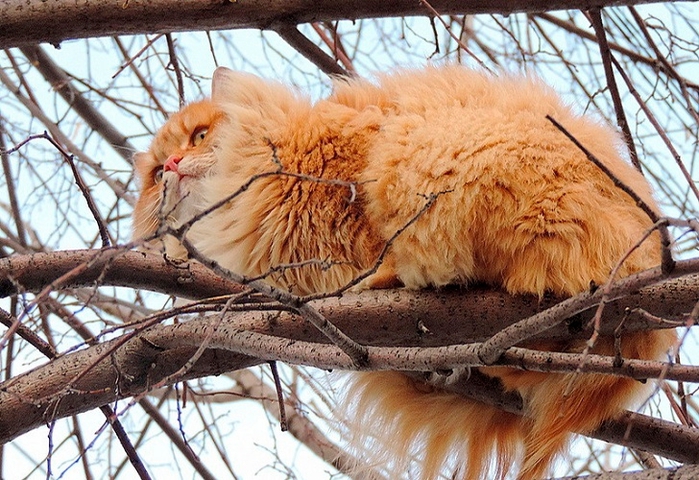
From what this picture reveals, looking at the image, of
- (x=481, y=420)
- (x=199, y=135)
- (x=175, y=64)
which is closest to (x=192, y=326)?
(x=481, y=420)

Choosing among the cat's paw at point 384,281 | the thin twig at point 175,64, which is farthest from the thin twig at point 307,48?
the cat's paw at point 384,281

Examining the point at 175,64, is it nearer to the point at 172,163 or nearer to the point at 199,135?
the point at 199,135

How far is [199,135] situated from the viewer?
335 cm

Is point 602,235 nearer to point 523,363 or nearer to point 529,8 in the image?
point 523,363

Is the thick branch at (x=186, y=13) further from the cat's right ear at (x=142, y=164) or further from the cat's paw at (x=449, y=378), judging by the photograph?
the cat's paw at (x=449, y=378)

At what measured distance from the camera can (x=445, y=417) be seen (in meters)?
2.77

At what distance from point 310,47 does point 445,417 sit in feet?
5.08

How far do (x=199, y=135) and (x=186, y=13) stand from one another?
0.69 metres

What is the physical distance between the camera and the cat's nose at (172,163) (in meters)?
3.15

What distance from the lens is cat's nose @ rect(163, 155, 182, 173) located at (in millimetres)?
3148

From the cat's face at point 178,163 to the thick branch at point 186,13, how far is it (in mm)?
529

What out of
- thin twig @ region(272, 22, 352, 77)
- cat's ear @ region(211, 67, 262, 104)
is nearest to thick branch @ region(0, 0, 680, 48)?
thin twig @ region(272, 22, 352, 77)

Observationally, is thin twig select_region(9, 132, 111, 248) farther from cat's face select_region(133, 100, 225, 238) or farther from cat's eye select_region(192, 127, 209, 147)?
cat's eye select_region(192, 127, 209, 147)

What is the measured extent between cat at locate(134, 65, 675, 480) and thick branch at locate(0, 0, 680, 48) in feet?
0.83
